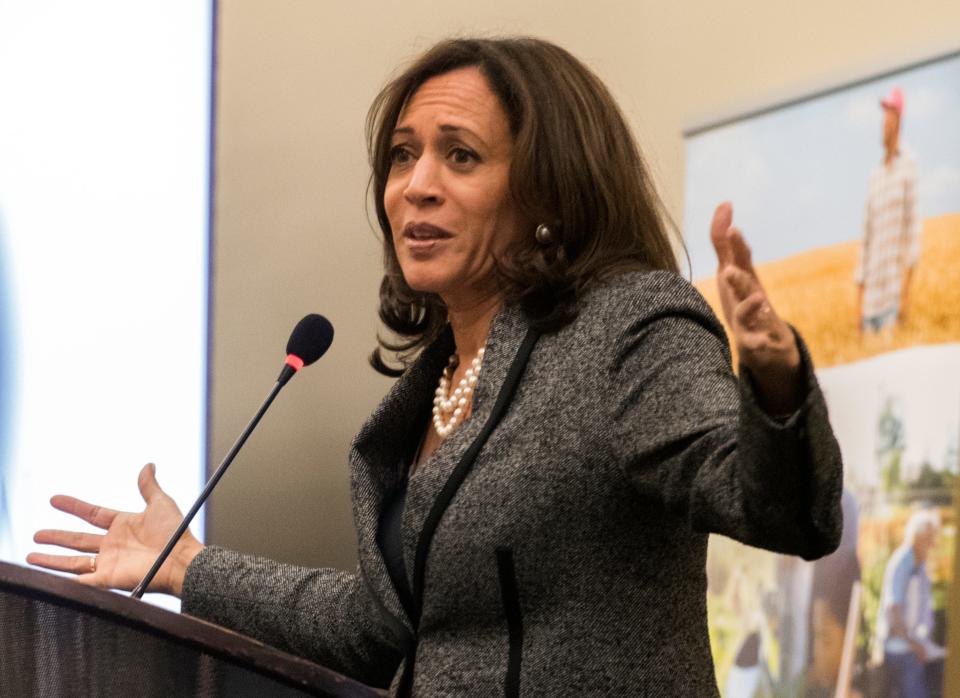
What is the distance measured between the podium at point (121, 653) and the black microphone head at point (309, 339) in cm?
92

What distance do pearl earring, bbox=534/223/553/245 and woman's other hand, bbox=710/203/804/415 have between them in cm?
52

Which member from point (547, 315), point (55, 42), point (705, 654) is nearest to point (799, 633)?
point (705, 654)

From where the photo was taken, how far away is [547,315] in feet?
4.55

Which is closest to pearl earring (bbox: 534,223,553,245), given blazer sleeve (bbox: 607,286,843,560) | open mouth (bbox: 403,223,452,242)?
open mouth (bbox: 403,223,452,242)

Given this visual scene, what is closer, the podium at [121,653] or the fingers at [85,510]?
the podium at [121,653]

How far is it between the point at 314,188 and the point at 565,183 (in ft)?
2.69

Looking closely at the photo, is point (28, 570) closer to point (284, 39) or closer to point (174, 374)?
point (174, 374)

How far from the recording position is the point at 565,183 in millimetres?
1463

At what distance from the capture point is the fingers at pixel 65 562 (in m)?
1.75

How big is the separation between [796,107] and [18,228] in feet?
3.83

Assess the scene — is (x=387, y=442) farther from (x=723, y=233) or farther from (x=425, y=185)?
(x=723, y=233)

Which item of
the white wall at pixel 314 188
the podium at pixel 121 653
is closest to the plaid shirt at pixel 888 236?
the white wall at pixel 314 188

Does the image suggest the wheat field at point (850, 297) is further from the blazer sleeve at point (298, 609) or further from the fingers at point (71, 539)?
the fingers at point (71, 539)

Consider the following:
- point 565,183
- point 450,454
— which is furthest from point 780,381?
point 565,183
